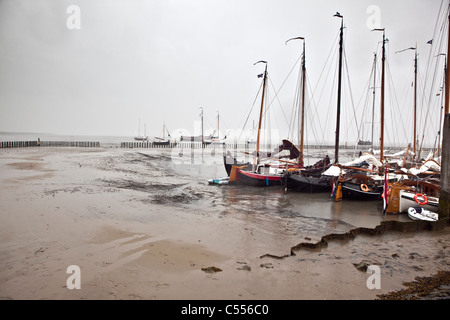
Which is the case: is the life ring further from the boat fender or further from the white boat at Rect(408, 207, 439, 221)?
the boat fender

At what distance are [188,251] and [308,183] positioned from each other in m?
14.5

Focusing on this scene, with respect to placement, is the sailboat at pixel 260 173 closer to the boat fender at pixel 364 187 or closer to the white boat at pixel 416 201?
the boat fender at pixel 364 187

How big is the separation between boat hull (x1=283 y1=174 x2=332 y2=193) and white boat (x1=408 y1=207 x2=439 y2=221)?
7.17 meters

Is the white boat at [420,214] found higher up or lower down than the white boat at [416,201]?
lower down

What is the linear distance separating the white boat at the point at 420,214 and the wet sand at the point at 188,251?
137 cm

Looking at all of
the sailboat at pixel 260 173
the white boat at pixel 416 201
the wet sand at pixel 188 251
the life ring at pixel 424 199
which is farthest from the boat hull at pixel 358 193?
the sailboat at pixel 260 173

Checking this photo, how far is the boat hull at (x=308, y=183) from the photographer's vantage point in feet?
64.4

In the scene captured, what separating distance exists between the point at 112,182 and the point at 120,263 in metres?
13.8

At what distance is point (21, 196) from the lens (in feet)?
39.4

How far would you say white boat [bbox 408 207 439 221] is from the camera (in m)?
11.5

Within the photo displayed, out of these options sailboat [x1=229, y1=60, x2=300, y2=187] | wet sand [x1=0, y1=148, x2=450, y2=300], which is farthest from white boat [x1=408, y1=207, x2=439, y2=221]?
sailboat [x1=229, y1=60, x2=300, y2=187]

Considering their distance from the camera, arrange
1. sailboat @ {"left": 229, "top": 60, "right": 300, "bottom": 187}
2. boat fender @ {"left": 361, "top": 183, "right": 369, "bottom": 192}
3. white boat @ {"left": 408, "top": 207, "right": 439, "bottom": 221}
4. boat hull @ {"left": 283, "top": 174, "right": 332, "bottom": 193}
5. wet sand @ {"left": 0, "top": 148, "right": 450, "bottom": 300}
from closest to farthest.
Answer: wet sand @ {"left": 0, "top": 148, "right": 450, "bottom": 300} → white boat @ {"left": 408, "top": 207, "right": 439, "bottom": 221} → boat fender @ {"left": 361, "top": 183, "right": 369, "bottom": 192} → boat hull @ {"left": 283, "top": 174, "right": 332, "bottom": 193} → sailboat @ {"left": 229, "top": 60, "right": 300, "bottom": 187}

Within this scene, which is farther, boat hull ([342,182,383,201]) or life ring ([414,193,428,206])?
boat hull ([342,182,383,201])

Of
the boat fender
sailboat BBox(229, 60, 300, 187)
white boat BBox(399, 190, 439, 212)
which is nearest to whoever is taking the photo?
white boat BBox(399, 190, 439, 212)
